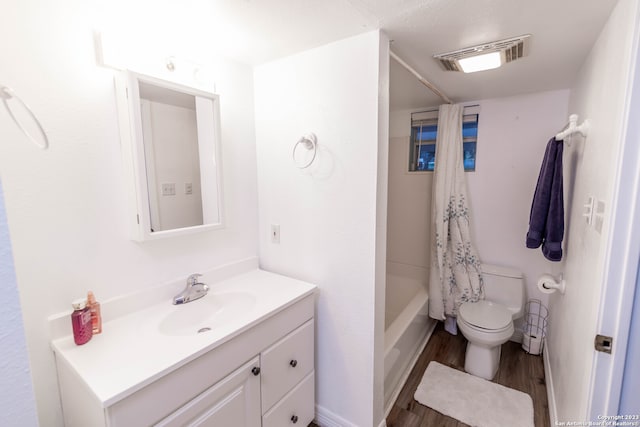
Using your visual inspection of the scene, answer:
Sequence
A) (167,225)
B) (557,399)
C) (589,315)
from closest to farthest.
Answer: (589,315)
(167,225)
(557,399)

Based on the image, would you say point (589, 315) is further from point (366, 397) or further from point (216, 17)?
point (216, 17)

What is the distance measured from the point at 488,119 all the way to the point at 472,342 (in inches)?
73.5

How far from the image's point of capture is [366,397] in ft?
5.02

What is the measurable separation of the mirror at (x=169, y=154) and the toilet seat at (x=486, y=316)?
1.93 metres

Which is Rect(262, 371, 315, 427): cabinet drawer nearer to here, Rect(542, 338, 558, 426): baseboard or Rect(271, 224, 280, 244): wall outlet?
Rect(271, 224, 280, 244): wall outlet

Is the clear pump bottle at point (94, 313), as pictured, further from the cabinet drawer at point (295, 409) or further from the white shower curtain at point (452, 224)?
the white shower curtain at point (452, 224)

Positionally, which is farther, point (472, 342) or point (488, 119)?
point (488, 119)

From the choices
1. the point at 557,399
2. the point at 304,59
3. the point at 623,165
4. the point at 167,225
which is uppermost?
the point at 304,59

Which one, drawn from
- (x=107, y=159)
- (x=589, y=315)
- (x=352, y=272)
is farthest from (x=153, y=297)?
(x=589, y=315)

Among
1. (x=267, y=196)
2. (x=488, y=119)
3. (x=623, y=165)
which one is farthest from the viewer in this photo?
(x=488, y=119)

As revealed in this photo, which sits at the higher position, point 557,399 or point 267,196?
point 267,196

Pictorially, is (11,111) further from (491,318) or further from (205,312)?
(491,318)

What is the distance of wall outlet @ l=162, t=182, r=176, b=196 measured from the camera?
1.35 metres

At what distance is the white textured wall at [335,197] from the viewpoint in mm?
1389
